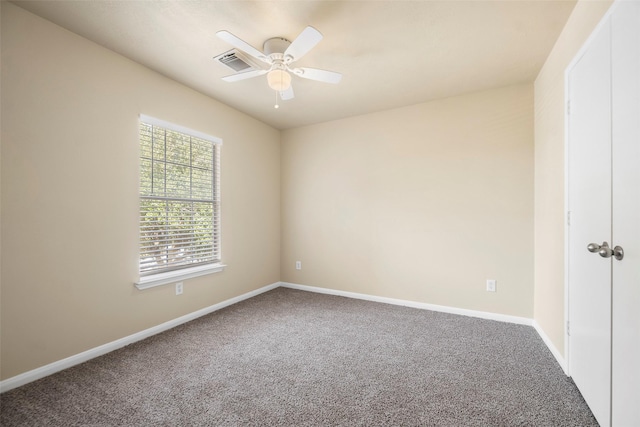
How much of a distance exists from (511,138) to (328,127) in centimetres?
231

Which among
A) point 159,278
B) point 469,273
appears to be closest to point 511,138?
point 469,273

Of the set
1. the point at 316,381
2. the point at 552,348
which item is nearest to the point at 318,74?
the point at 316,381

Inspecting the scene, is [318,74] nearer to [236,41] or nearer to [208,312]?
[236,41]

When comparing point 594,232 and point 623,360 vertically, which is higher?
point 594,232

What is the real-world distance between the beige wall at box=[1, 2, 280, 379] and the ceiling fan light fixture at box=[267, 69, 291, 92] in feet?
4.40

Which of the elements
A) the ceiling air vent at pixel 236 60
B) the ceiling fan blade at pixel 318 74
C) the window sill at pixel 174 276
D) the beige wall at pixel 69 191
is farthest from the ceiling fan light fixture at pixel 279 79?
the window sill at pixel 174 276

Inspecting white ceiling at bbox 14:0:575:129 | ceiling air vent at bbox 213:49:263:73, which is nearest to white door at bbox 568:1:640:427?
white ceiling at bbox 14:0:575:129

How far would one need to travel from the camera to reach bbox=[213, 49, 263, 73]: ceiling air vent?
2314 mm

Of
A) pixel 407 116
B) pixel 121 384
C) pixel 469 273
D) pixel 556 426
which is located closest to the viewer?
pixel 556 426

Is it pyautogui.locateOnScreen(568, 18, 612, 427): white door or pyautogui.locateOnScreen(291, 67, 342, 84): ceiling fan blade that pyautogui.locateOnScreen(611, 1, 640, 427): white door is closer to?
pyautogui.locateOnScreen(568, 18, 612, 427): white door

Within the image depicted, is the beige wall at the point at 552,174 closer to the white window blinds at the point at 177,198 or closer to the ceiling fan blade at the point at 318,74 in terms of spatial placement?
the ceiling fan blade at the point at 318,74

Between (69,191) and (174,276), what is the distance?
1201mm

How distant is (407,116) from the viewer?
Result: 361 cm

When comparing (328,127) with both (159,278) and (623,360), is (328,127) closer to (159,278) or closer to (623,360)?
(159,278)
